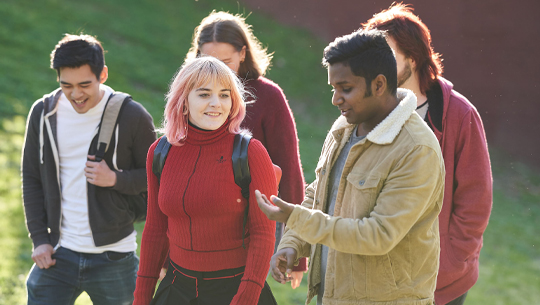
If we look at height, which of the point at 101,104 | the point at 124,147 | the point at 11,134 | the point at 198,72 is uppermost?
the point at 198,72

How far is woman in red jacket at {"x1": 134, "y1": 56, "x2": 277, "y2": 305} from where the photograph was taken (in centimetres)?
243

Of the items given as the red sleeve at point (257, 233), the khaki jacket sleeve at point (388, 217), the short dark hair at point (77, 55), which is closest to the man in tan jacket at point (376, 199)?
the khaki jacket sleeve at point (388, 217)

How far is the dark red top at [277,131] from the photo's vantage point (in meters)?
3.38

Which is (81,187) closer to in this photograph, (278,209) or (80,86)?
(80,86)

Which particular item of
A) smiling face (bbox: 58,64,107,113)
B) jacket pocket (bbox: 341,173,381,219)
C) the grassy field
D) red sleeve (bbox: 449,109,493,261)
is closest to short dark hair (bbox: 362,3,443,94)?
red sleeve (bbox: 449,109,493,261)

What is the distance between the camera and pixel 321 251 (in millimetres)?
2412

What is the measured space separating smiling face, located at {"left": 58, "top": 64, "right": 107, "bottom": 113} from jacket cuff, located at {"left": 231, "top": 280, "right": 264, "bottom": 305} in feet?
5.07

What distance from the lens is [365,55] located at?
6.88ft

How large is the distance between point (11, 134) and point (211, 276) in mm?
7261

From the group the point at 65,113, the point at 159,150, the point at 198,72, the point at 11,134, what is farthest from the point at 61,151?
the point at 11,134

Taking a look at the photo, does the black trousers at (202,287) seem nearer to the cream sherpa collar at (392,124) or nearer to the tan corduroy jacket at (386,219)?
the tan corduroy jacket at (386,219)

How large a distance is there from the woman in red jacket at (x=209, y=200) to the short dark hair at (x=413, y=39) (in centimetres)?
91

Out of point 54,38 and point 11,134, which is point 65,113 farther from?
point 54,38

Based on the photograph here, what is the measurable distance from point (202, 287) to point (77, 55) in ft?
5.26
